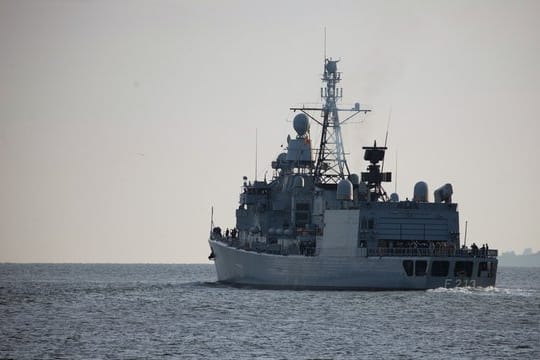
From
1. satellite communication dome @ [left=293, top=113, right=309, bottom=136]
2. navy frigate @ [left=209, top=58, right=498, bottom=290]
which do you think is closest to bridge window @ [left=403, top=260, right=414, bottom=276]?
navy frigate @ [left=209, top=58, right=498, bottom=290]

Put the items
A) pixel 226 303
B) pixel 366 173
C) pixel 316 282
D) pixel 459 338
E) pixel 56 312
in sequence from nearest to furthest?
pixel 459 338
pixel 56 312
pixel 226 303
pixel 316 282
pixel 366 173

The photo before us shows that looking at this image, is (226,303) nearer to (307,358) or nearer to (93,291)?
(93,291)

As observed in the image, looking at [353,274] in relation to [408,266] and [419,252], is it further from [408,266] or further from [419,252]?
[419,252]

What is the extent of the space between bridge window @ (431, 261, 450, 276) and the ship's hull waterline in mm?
219

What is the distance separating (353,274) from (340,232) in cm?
321

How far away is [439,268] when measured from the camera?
218 ft

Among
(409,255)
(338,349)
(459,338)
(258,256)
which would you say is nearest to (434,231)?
(409,255)

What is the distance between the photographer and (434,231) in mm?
68250

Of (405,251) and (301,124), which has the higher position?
(301,124)

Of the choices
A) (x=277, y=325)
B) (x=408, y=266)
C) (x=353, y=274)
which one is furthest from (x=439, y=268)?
(x=277, y=325)

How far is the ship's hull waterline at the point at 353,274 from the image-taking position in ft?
216

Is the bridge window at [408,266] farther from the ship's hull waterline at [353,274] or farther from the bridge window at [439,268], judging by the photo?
the bridge window at [439,268]

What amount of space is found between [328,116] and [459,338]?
36195mm

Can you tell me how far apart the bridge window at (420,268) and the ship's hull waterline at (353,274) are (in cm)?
16
